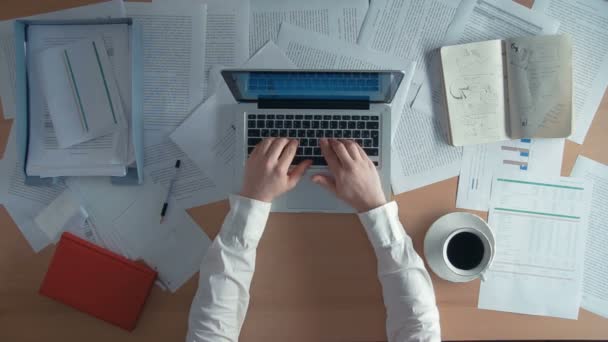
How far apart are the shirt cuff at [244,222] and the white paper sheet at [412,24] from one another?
15.8 inches

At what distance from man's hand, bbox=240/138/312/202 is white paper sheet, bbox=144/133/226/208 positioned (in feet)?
0.35

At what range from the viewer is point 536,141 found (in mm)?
880

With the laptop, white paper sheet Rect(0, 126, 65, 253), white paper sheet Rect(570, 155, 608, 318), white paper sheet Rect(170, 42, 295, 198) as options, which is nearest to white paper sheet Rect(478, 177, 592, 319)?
white paper sheet Rect(570, 155, 608, 318)

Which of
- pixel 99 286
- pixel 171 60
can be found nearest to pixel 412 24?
pixel 171 60

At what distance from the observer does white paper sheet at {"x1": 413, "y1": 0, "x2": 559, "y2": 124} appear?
0.88 m

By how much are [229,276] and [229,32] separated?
18.8 inches

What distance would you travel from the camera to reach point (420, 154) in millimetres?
880

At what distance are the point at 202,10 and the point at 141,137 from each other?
0.93 ft

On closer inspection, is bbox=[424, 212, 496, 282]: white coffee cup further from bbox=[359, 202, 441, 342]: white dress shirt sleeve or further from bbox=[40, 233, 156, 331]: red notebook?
bbox=[40, 233, 156, 331]: red notebook

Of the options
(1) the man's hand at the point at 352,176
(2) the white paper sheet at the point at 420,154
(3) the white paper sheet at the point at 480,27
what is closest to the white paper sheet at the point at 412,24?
(3) the white paper sheet at the point at 480,27

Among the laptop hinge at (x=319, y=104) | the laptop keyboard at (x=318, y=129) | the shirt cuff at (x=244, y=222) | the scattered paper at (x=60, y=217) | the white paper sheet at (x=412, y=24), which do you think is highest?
the white paper sheet at (x=412, y=24)

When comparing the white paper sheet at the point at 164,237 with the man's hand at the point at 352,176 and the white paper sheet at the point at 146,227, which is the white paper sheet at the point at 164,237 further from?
the man's hand at the point at 352,176

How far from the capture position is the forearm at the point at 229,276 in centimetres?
77

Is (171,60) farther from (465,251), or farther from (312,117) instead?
(465,251)
